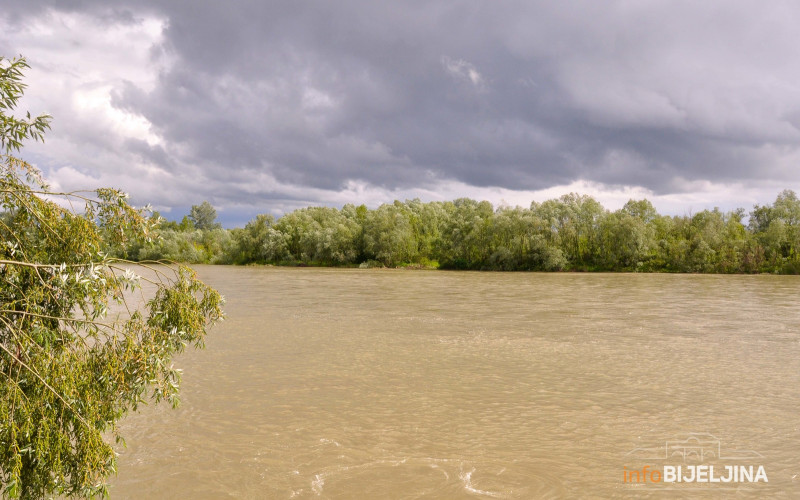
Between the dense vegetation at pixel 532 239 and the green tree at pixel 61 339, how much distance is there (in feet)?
270

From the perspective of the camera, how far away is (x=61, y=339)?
21.5 ft

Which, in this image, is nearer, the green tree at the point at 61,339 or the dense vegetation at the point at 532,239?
the green tree at the point at 61,339

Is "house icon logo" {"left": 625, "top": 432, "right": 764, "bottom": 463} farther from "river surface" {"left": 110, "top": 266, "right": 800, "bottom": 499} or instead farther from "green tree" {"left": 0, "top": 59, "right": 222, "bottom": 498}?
"green tree" {"left": 0, "top": 59, "right": 222, "bottom": 498}

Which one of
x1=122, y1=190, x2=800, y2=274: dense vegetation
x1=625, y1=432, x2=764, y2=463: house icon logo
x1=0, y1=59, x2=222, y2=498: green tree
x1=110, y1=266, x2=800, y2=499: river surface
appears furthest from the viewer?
x1=122, y1=190, x2=800, y2=274: dense vegetation

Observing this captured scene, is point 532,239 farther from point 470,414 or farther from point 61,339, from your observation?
point 61,339

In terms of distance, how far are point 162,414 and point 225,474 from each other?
4259mm

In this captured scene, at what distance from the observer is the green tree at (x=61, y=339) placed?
5.79 meters

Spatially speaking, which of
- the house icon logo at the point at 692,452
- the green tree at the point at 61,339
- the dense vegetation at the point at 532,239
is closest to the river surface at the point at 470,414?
the house icon logo at the point at 692,452

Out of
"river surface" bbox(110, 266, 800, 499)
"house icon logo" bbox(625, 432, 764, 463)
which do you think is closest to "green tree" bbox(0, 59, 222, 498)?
"river surface" bbox(110, 266, 800, 499)

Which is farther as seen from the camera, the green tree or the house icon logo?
the house icon logo

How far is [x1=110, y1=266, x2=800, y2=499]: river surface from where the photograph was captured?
8852 millimetres

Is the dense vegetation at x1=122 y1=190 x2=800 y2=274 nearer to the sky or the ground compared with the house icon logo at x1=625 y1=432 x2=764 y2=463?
nearer to the sky

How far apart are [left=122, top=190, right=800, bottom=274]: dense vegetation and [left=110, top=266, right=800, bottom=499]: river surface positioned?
62014 mm

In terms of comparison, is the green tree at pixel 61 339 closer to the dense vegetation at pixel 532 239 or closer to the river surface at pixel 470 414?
the river surface at pixel 470 414
